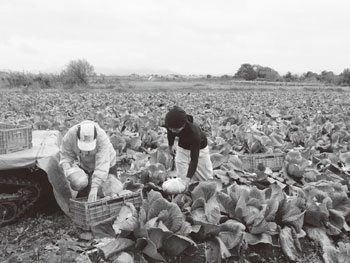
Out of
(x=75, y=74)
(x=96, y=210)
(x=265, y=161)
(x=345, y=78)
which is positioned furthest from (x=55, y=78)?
(x=96, y=210)

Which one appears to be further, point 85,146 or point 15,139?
point 15,139

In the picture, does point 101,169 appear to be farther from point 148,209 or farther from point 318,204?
point 318,204

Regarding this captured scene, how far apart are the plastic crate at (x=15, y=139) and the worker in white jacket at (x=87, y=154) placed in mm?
580

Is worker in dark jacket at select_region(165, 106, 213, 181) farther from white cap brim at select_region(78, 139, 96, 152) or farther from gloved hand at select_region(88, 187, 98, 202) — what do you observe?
gloved hand at select_region(88, 187, 98, 202)

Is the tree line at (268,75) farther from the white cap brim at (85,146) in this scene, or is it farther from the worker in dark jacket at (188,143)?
the white cap brim at (85,146)

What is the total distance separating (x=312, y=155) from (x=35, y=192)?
4.57 meters

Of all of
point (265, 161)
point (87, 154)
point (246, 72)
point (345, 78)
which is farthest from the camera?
point (246, 72)

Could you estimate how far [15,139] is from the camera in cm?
477

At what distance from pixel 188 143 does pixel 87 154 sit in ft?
4.09

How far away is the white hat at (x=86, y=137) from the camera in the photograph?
4285mm

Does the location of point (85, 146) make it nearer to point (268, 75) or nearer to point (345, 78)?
point (345, 78)

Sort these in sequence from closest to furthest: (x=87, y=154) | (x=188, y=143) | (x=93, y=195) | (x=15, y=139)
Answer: (x=93, y=195), (x=87, y=154), (x=15, y=139), (x=188, y=143)

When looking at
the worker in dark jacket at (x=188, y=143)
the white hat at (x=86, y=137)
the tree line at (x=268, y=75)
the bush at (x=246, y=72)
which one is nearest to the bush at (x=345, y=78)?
the tree line at (x=268, y=75)

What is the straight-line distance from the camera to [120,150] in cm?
734
